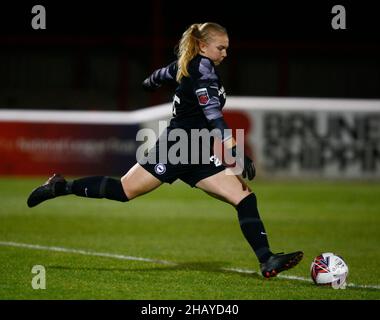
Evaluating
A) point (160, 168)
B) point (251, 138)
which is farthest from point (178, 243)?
point (251, 138)

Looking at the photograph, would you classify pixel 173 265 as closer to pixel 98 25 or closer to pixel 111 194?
pixel 111 194

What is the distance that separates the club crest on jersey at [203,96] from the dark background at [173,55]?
17.5m

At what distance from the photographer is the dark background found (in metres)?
24.8

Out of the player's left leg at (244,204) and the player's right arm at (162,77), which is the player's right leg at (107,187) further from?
the player's right arm at (162,77)

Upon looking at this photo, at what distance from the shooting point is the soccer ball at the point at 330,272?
703 cm

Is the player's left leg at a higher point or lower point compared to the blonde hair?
lower

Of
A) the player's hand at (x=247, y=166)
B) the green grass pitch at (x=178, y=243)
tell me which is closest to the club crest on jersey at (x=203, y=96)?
the player's hand at (x=247, y=166)

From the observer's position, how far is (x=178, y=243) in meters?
9.83

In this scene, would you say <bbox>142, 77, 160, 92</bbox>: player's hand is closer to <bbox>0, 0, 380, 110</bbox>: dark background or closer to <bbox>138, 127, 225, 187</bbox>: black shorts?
<bbox>138, 127, 225, 187</bbox>: black shorts

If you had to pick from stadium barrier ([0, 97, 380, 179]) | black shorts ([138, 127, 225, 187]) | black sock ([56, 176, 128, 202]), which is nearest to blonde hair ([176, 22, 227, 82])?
black shorts ([138, 127, 225, 187])

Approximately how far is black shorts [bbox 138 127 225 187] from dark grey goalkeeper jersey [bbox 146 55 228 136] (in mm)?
145

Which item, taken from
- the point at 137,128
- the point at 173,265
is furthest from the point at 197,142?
the point at 137,128

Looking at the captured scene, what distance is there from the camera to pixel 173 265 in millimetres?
8172

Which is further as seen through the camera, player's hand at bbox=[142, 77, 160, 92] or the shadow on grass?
player's hand at bbox=[142, 77, 160, 92]
